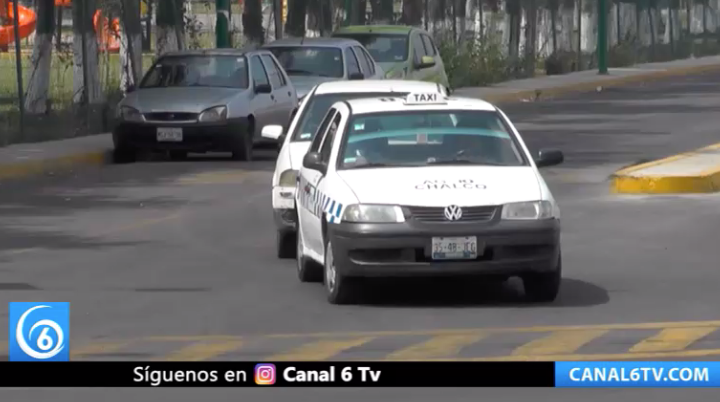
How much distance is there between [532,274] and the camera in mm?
12773

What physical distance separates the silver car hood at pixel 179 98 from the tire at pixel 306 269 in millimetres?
11366

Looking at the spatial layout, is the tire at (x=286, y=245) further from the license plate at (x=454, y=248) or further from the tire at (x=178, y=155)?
the tire at (x=178, y=155)

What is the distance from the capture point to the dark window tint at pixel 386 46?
33.0 metres

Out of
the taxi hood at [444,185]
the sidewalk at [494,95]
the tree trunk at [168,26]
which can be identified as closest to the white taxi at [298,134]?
the taxi hood at [444,185]

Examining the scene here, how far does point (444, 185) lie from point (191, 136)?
12860 mm

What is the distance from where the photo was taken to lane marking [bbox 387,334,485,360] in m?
10.9

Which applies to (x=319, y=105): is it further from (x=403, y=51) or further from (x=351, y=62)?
(x=403, y=51)

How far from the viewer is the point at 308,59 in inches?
1164

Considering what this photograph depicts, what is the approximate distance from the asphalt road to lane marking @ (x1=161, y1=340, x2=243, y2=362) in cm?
2

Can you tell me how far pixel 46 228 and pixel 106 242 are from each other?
133cm

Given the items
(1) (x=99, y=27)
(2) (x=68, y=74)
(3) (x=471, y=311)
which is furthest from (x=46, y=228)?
(2) (x=68, y=74)

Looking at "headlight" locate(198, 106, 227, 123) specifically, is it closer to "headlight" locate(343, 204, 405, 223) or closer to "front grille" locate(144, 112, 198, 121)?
"front grille" locate(144, 112, 198, 121)

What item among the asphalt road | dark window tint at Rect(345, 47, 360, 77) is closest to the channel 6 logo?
the asphalt road

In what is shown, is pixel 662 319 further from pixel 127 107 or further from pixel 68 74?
pixel 68 74
